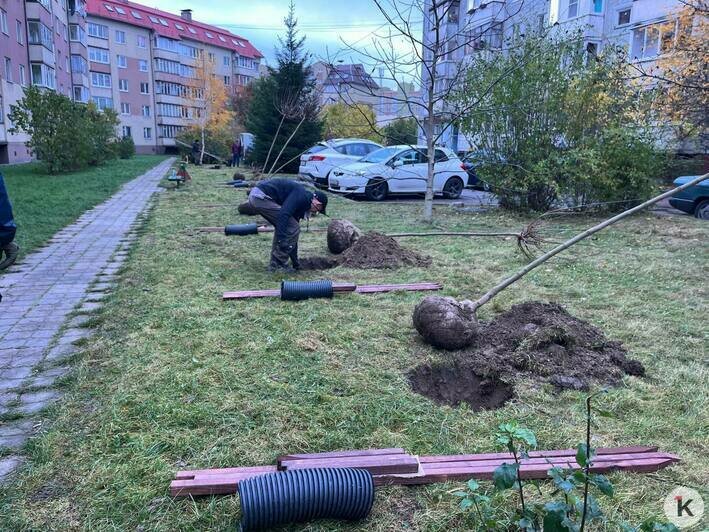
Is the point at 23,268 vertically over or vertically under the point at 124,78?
under

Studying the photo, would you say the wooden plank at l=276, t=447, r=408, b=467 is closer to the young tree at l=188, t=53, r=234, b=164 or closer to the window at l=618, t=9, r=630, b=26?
the window at l=618, t=9, r=630, b=26

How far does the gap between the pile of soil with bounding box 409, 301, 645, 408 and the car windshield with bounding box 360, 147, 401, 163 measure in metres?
12.7

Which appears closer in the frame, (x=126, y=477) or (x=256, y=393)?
(x=126, y=477)

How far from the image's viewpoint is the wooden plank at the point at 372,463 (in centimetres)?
280

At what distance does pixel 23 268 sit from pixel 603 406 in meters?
7.30

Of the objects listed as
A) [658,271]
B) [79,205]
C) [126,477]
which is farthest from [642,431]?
[79,205]

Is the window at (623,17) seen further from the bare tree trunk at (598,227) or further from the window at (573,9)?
the bare tree trunk at (598,227)

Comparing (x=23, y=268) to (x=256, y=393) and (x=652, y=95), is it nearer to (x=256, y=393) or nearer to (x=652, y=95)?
(x=256, y=393)

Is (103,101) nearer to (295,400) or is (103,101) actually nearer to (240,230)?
(240,230)

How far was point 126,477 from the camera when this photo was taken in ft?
9.12

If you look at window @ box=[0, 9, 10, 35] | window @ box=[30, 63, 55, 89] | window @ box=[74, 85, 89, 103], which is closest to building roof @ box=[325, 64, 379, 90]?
window @ box=[0, 9, 10, 35]

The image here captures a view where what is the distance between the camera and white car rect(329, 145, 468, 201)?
16.4 meters

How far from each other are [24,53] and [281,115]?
20702 mm

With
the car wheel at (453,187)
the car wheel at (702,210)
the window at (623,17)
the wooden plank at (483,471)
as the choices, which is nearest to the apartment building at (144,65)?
the window at (623,17)
